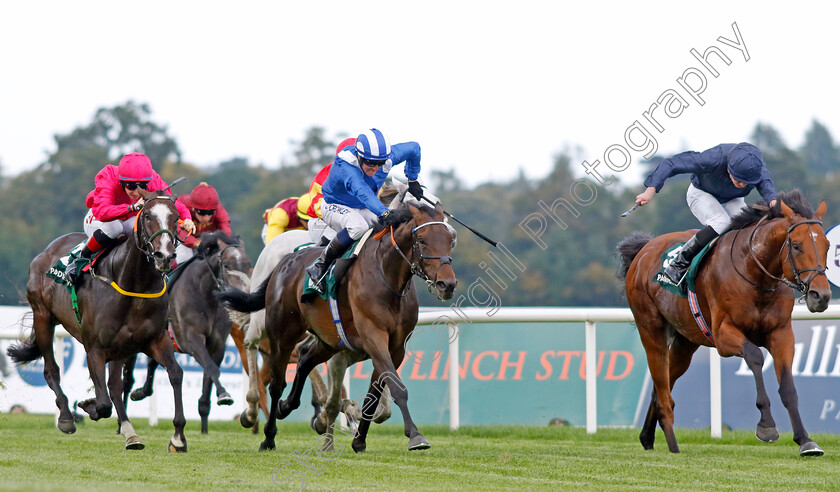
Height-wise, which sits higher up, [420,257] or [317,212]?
[317,212]

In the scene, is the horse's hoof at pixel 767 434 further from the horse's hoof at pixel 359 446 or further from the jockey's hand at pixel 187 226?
the jockey's hand at pixel 187 226

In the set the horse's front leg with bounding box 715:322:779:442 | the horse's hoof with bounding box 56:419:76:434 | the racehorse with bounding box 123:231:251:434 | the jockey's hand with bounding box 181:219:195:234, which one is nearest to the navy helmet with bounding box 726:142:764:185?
the horse's front leg with bounding box 715:322:779:442

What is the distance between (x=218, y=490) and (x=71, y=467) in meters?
1.44

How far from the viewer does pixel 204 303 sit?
948 cm

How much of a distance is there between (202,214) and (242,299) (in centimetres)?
190

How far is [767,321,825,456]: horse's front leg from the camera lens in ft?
20.9

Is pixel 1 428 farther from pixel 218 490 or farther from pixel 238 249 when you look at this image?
pixel 218 490

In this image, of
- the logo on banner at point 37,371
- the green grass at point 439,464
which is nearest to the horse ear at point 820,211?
the green grass at point 439,464

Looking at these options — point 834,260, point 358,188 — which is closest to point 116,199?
point 358,188

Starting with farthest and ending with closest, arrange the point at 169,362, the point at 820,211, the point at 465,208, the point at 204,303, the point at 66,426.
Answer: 1. the point at 465,208
2. the point at 204,303
3. the point at 66,426
4. the point at 169,362
5. the point at 820,211

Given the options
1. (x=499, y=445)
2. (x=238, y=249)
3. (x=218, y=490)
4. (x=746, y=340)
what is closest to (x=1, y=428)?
(x=238, y=249)

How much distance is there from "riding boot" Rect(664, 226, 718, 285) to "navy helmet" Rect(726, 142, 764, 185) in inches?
16.2

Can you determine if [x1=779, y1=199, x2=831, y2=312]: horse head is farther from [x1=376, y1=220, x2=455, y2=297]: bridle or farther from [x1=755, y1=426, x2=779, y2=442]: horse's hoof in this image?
[x1=376, y1=220, x2=455, y2=297]: bridle

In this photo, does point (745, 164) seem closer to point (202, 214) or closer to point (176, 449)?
point (176, 449)
